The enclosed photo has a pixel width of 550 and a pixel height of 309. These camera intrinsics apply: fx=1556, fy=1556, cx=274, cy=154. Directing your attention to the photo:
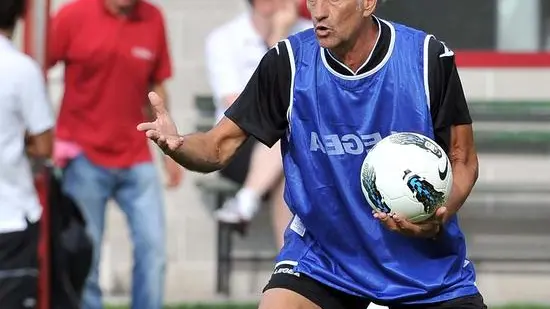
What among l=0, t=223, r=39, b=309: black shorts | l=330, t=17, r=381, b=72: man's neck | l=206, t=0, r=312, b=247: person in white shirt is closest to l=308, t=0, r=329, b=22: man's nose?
l=330, t=17, r=381, b=72: man's neck

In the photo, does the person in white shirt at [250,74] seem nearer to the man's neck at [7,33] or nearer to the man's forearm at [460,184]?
the man's neck at [7,33]

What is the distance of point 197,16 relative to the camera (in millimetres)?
10336

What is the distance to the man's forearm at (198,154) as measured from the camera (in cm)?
492

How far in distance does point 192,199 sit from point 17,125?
13.1 ft

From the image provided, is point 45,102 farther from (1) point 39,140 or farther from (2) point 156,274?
(2) point 156,274

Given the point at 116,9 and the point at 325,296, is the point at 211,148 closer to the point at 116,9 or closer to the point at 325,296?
the point at 325,296

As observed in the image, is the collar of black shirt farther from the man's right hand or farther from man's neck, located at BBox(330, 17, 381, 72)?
the man's right hand

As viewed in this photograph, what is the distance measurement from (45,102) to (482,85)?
4455 mm

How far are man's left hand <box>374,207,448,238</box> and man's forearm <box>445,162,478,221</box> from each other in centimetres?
7

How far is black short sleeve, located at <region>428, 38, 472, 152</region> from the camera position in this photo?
16.3ft

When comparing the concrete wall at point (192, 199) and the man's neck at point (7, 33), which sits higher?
the man's neck at point (7, 33)

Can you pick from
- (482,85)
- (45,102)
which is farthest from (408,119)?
(482,85)

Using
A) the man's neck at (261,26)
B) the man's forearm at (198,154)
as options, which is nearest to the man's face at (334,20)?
the man's forearm at (198,154)

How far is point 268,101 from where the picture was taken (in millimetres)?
5082
